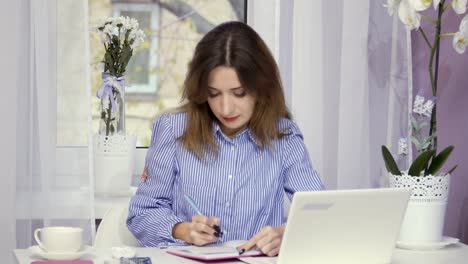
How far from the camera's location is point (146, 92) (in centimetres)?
359

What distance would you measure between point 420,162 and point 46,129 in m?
1.16

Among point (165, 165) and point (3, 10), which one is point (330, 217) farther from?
point (3, 10)

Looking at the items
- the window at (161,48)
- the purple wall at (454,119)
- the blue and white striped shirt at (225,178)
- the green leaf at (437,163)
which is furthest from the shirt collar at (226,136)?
the window at (161,48)

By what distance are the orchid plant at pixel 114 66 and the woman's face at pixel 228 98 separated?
27.8 inches

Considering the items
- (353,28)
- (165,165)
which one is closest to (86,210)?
(165,165)

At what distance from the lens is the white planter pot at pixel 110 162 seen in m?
3.09

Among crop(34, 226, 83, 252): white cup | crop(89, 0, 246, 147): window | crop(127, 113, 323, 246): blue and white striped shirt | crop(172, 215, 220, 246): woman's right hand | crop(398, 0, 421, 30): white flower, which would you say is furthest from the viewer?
crop(89, 0, 246, 147): window

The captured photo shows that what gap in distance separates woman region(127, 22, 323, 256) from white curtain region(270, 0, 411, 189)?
0.56 m

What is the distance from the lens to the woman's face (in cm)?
241

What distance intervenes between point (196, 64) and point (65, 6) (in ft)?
2.12

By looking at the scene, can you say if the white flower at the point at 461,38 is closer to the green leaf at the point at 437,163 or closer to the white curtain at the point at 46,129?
the green leaf at the point at 437,163

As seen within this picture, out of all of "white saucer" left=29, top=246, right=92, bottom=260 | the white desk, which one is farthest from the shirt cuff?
"white saucer" left=29, top=246, right=92, bottom=260

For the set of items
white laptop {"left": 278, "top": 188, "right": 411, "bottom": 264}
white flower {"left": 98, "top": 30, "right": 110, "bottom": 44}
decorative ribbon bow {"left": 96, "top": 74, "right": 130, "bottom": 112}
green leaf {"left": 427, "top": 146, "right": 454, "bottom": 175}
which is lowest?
white laptop {"left": 278, "top": 188, "right": 411, "bottom": 264}

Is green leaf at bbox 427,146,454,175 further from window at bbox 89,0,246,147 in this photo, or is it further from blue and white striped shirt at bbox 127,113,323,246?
window at bbox 89,0,246,147
